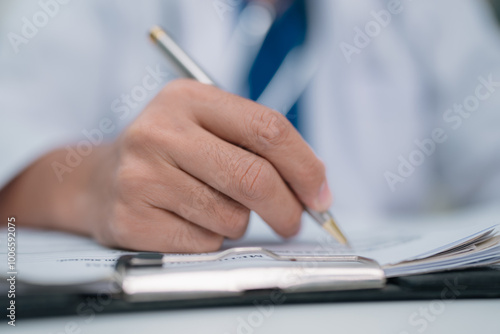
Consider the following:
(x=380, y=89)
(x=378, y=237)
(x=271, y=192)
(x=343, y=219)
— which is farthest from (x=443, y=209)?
(x=271, y=192)

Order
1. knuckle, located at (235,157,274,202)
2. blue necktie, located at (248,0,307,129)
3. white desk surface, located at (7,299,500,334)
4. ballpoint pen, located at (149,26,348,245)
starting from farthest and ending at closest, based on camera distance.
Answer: blue necktie, located at (248,0,307,129) < ballpoint pen, located at (149,26,348,245) < knuckle, located at (235,157,274,202) < white desk surface, located at (7,299,500,334)

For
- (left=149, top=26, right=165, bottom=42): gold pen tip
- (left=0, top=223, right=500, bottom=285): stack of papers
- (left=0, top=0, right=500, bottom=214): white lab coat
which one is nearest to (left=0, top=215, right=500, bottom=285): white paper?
(left=0, top=223, right=500, bottom=285): stack of papers

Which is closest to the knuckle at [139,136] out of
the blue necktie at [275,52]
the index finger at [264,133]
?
the index finger at [264,133]

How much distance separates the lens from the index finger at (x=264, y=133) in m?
0.37

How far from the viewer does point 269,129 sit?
0.37m

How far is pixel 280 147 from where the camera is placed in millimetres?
375

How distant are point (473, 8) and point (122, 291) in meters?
0.99

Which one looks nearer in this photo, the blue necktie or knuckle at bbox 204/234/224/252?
knuckle at bbox 204/234/224/252

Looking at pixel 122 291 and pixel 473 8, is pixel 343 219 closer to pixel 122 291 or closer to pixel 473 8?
pixel 122 291

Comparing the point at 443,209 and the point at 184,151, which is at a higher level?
the point at 184,151

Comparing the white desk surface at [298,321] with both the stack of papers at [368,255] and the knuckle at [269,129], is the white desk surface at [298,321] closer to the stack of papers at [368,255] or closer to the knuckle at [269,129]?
the stack of papers at [368,255]

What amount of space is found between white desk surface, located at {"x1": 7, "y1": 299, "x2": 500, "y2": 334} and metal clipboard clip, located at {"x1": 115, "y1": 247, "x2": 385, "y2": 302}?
0.04 ft

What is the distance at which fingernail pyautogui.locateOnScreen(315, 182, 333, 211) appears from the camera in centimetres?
41

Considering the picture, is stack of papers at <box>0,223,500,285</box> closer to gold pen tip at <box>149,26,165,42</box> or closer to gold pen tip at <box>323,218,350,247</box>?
gold pen tip at <box>323,218,350,247</box>
